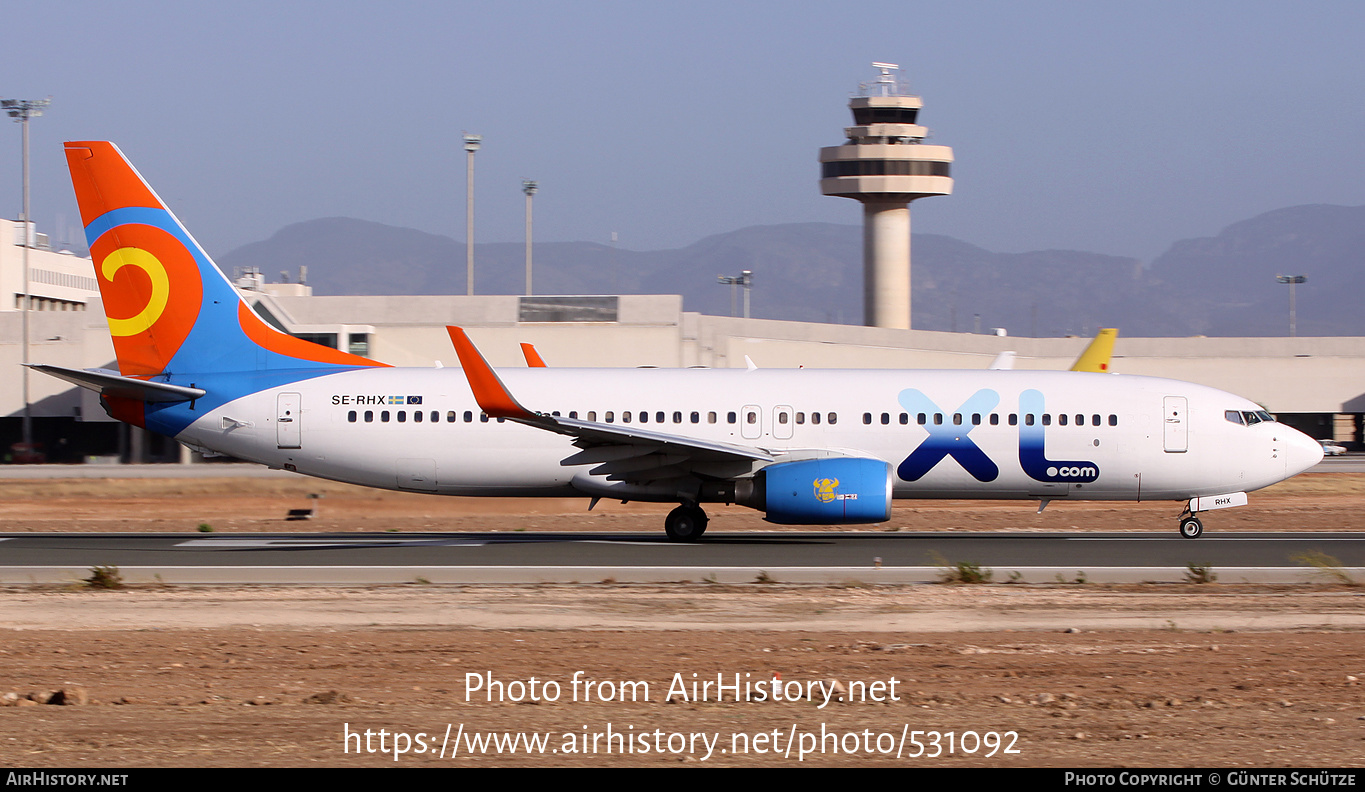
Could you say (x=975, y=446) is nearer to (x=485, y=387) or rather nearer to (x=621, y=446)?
(x=621, y=446)

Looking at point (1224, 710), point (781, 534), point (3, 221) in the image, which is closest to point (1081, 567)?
point (781, 534)

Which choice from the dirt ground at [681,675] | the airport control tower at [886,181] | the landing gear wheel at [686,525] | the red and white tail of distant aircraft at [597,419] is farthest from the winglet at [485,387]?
the airport control tower at [886,181]

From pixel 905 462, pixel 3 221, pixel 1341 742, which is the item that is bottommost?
pixel 1341 742

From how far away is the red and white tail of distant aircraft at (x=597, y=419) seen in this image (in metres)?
23.0

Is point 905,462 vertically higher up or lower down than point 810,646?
higher up

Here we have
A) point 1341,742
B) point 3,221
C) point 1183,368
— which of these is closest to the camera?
point 1341,742

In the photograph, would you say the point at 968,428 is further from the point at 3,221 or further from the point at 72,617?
the point at 3,221

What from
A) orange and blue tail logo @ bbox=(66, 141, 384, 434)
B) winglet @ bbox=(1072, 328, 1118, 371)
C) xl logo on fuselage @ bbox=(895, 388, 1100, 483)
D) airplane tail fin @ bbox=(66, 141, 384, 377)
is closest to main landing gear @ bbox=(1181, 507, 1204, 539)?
xl logo on fuselage @ bbox=(895, 388, 1100, 483)

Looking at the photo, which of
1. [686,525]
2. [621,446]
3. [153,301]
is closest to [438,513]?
[621,446]

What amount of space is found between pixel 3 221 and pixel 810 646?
85.7m

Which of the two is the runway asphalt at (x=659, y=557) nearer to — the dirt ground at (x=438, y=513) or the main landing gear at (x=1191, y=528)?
the main landing gear at (x=1191, y=528)

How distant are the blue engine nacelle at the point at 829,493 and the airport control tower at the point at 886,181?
59556mm

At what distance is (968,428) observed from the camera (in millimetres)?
23234
